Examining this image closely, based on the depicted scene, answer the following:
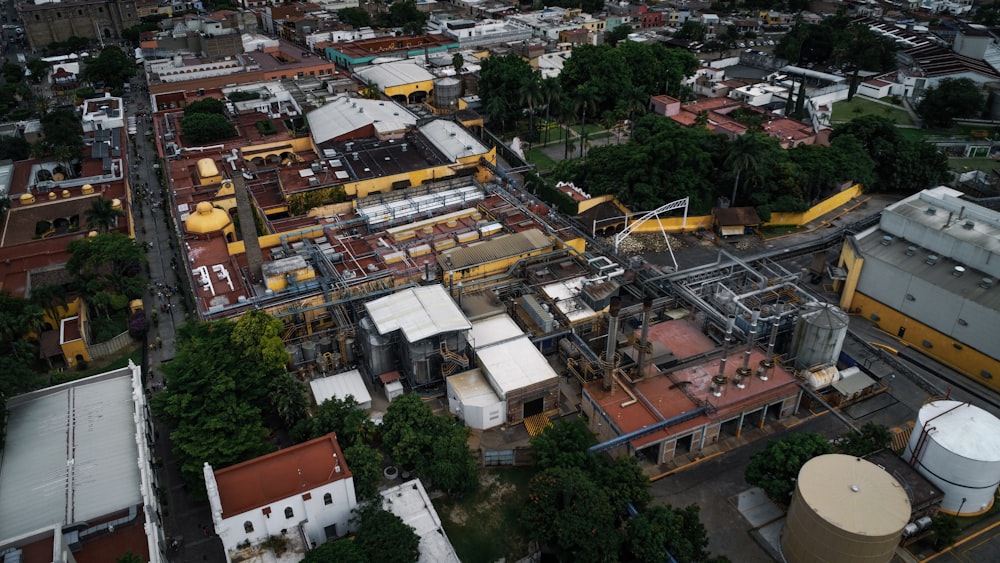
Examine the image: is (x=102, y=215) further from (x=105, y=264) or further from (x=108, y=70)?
(x=108, y=70)

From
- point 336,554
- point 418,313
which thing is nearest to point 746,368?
point 418,313

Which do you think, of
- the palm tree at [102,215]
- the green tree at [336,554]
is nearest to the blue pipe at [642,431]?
the green tree at [336,554]

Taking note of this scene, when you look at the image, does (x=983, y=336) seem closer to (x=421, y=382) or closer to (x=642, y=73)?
(x=421, y=382)

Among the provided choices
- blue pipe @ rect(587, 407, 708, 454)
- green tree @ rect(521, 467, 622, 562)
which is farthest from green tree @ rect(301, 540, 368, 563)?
blue pipe @ rect(587, 407, 708, 454)

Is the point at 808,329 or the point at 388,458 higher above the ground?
the point at 808,329

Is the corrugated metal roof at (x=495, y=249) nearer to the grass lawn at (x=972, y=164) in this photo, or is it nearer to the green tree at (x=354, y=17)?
the grass lawn at (x=972, y=164)

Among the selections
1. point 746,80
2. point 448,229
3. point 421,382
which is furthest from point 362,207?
point 746,80
